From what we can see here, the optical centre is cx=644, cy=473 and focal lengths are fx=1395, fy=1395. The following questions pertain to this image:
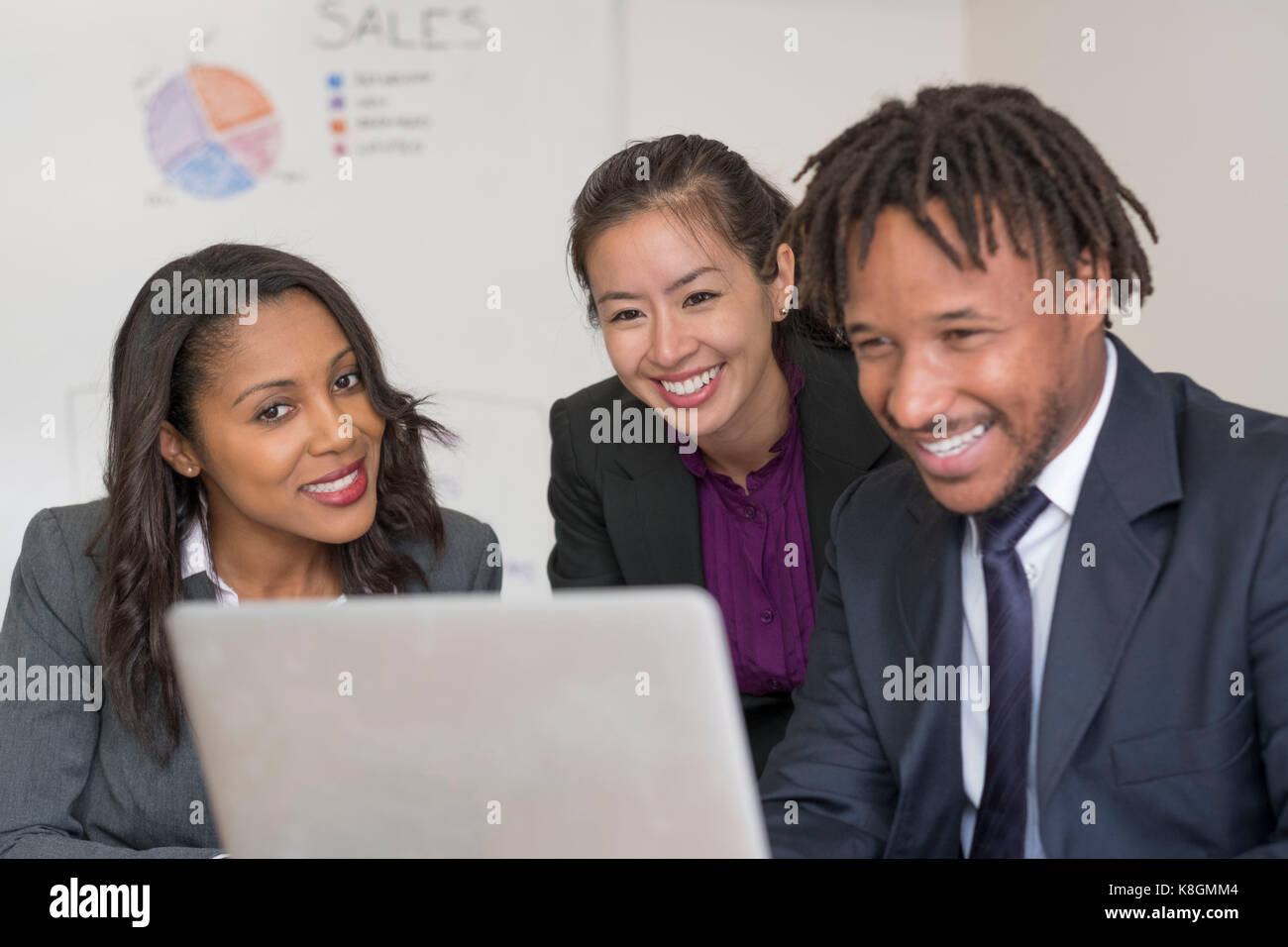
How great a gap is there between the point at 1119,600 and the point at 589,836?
0.63 m

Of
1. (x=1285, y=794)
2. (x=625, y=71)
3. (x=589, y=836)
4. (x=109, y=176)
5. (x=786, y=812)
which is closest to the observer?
(x=589, y=836)

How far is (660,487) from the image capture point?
8.00 ft

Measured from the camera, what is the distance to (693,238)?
2.23 m

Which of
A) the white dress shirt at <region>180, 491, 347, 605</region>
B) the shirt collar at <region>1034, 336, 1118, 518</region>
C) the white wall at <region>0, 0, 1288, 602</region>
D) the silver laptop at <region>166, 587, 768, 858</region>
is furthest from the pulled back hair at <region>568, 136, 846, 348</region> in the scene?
the silver laptop at <region>166, 587, 768, 858</region>

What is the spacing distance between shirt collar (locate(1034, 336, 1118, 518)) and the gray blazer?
43.3 inches

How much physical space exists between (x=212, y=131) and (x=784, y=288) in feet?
5.89

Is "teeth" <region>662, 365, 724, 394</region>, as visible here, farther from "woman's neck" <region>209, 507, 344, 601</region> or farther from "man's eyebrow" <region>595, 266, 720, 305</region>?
"woman's neck" <region>209, 507, 344, 601</region>

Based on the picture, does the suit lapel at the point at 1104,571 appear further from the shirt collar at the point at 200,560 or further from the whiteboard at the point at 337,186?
the whiteboard at the point at 337,186

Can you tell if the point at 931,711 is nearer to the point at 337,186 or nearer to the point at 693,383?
the point at 693,383

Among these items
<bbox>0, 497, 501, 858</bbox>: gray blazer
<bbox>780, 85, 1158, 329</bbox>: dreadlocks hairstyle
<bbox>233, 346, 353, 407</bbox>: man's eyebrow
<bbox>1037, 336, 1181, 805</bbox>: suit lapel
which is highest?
<bbox>780, 85, 1158, 329</bbox>: dreadlocks hairstyle

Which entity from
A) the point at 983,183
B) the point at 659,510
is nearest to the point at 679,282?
the point at 659,510

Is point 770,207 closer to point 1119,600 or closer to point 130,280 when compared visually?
point 1119,600

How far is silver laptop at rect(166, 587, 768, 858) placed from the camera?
3.13ft

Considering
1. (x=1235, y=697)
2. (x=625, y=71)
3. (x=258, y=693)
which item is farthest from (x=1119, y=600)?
(x=625, y=71)
